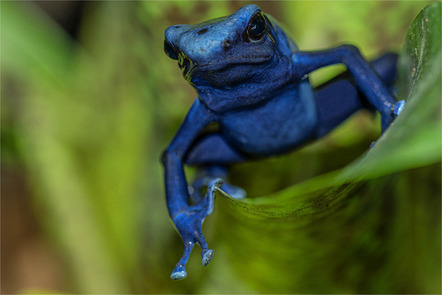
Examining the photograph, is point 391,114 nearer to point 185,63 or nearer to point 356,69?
point 356,69

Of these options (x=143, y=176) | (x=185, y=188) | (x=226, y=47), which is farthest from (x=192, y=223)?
(x=143, y=176)

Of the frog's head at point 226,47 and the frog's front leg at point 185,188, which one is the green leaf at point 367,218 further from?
the frog's head at point 226,47

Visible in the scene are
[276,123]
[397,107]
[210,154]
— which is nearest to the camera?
[397,107]

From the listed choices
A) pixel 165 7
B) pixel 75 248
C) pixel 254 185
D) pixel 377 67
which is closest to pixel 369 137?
pixel 377 67

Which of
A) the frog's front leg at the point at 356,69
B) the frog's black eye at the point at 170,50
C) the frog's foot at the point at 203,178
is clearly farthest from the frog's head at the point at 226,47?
the frog's foot at the point at 203,178

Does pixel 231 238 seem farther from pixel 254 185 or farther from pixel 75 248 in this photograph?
pixel 75 248
